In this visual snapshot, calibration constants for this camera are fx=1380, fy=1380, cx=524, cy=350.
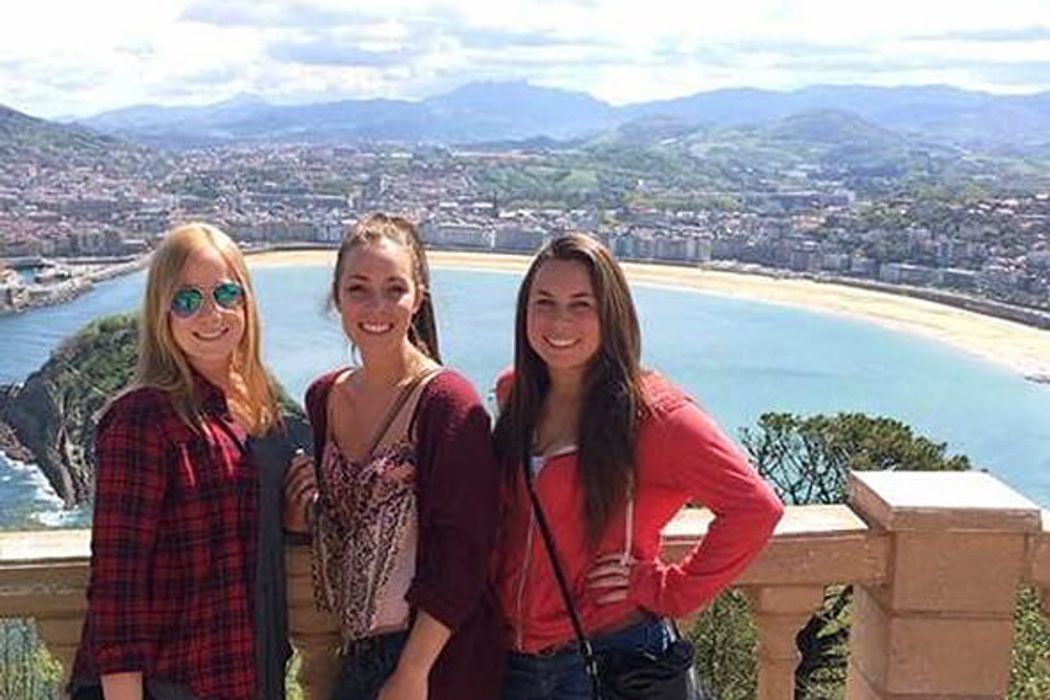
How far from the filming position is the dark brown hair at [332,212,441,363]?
91.2 inches

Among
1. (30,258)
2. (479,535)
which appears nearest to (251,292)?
(479,535)

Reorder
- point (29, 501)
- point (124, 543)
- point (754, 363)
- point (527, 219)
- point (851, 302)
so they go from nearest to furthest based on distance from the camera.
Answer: point (124, 543) < point (29, 501) < point (754, 363) < point (851, 302) < point (527, 219)

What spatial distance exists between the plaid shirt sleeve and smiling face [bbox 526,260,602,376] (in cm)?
67

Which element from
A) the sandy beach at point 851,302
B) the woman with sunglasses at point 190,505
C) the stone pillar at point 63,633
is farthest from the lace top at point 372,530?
the sandy beach at point 851,302

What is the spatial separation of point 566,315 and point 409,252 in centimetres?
29

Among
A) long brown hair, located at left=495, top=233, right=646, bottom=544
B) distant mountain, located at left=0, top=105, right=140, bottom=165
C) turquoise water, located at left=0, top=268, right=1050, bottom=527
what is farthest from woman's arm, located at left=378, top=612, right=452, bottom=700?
distant mountain, located at left=0, top=105, right=140, bottom=165

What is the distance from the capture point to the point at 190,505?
223 centimetres

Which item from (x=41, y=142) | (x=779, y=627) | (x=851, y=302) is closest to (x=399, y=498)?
(x=779, y=627)

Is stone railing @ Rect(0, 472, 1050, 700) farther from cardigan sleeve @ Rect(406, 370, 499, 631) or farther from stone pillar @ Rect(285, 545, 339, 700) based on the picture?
cardigan sleeve @ Rect(406, 370, 499, 631)

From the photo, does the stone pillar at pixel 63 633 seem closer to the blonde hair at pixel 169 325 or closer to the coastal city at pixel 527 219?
the blonde hair at pixel 169 325

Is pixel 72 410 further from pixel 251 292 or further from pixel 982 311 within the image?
pixel 982 311

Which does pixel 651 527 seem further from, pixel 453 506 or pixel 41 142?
pixel 41 142

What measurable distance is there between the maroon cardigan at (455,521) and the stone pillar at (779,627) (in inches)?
31.5

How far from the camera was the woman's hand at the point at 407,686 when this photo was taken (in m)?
A: 2.21
